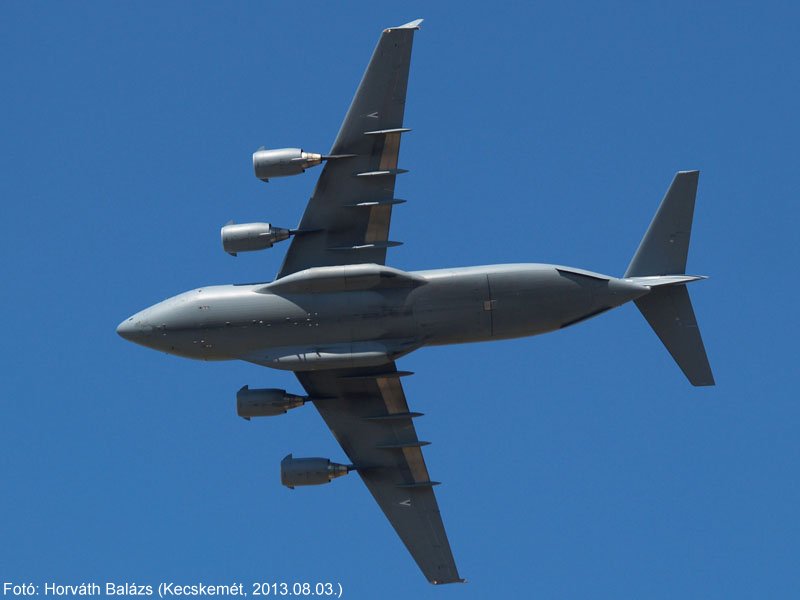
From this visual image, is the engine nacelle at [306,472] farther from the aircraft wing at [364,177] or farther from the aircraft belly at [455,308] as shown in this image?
the aircraft wing at [364,177]

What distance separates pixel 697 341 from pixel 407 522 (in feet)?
38.2

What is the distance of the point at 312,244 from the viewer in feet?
147

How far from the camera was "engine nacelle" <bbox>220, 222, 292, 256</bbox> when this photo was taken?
44062 millimetres

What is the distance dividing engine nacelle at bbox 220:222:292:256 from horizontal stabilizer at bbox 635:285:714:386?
12141 mm

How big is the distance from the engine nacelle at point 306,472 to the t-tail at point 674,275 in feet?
38.7

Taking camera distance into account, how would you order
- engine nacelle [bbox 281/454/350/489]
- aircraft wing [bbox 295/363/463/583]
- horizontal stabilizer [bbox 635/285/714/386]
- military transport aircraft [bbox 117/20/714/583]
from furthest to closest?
aircraft wing [bbox 295/363/463/583] → engine nacelle [bbox 281/454/350/489] → horizontal stabilizer [bbox 635/285/714/386] → military transport aircraft [bbox 117/20/714/583]

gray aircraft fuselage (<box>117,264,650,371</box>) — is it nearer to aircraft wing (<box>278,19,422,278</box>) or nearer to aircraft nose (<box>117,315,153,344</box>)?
aircraft nose (<box>117,315,153,344</box>)

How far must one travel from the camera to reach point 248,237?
145 ft

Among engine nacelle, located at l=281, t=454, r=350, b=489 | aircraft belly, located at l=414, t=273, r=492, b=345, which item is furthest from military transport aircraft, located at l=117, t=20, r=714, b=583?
engine nacelle, located at l=281, t=454, r=350, b=489

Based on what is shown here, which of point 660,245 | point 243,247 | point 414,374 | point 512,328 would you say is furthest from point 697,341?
point 243,247

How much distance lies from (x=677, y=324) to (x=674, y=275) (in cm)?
164

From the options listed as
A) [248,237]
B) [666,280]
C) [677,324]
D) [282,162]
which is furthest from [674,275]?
[248,237]

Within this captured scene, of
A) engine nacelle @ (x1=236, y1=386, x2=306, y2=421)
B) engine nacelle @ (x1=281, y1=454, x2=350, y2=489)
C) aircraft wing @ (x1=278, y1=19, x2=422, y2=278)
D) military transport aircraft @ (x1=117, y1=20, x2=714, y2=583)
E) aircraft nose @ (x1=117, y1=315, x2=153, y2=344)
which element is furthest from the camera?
engine nacelle @ (x1=281, y1=454, x2=350, y2=489)

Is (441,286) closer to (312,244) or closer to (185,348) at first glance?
(312,244)
